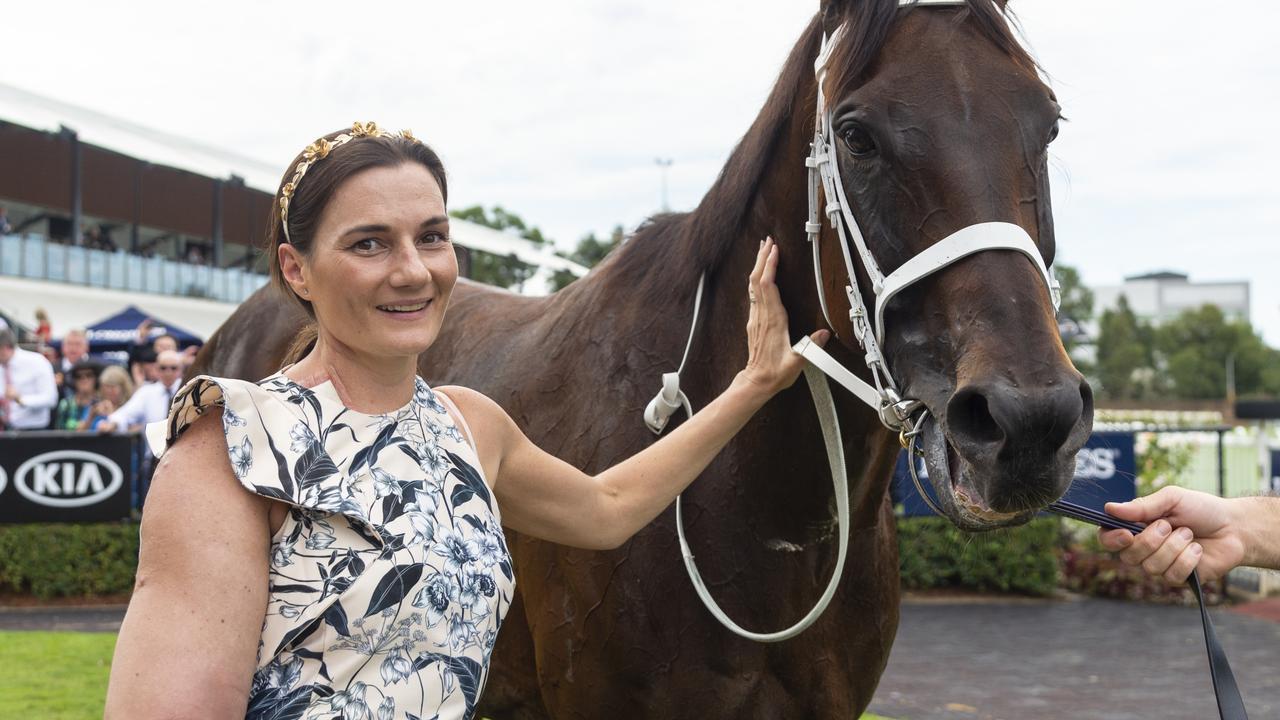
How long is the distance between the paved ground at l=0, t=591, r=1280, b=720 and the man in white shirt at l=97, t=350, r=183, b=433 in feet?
5.33

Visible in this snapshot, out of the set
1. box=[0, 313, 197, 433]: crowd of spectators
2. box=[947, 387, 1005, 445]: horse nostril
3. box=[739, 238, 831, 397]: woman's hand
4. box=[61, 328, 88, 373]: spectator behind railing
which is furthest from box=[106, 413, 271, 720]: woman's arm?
box=[61, 328, 88, 373]: spectator behind railing

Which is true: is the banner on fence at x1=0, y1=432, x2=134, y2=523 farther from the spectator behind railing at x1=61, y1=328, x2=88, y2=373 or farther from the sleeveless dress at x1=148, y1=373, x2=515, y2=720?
the sleeveless dress at x1=148, y1=373, x2=515, y2=720

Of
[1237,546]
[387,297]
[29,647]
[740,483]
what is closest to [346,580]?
[387,297]

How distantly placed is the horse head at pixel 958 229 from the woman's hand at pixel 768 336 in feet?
0.59

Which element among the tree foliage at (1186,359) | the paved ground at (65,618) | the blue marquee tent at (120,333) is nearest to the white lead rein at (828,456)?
the paved ground at (65,618)

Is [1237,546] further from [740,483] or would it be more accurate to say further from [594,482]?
[594,482]

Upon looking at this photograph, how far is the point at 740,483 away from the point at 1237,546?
1.10 metres

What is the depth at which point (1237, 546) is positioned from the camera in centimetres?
241

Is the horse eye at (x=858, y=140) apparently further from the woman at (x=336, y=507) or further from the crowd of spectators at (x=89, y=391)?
the crowd of spectators at (x=89, y=391)

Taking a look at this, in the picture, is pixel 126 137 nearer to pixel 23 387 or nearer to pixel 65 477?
pixel 23 387

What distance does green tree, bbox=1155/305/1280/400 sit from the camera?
62.3m

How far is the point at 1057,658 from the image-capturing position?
7.91m

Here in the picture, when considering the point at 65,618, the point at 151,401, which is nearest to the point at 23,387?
the point at 151,401

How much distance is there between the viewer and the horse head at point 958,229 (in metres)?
1.75
